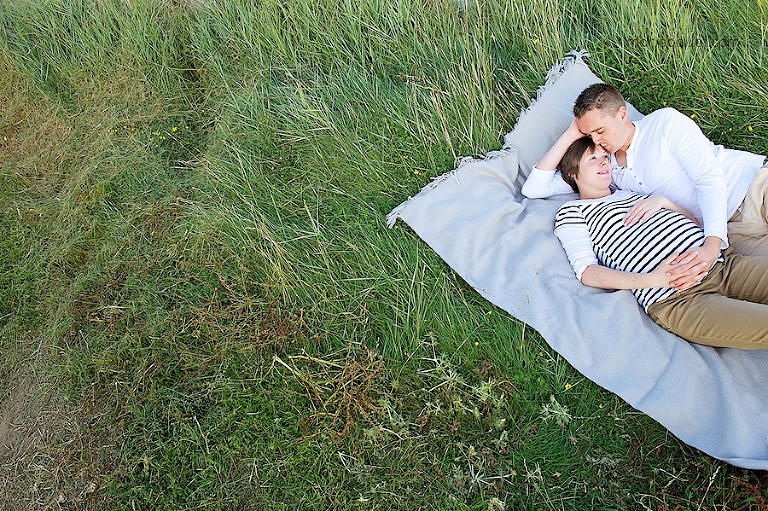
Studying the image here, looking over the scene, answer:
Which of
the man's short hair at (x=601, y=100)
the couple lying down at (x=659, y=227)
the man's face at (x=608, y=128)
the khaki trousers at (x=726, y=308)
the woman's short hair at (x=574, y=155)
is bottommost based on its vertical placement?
the khaki trousers at (x=726, y=308)

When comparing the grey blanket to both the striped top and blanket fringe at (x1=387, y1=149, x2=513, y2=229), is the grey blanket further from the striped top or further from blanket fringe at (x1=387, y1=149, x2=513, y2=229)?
the striped top

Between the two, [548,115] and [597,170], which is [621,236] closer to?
[597,170]

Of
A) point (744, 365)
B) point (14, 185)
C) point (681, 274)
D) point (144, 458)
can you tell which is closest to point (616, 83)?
point (681, 274)

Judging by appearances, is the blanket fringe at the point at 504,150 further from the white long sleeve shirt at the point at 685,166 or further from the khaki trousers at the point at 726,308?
the khaki trousers at the point at 726,308

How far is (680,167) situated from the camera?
383cm

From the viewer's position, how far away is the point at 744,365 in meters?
3.29

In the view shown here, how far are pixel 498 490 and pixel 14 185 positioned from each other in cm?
404

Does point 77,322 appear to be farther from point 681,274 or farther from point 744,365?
point 744,365

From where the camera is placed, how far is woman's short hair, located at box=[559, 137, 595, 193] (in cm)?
398

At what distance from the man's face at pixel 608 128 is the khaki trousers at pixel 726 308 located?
2.89 ft

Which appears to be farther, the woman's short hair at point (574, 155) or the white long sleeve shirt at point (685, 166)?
the woman's short hair at point (574, 155)

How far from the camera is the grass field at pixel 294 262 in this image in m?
3.17

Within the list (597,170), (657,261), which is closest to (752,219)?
(657,261)

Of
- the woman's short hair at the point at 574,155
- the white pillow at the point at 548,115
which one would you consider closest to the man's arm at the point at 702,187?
the woman's short hair at the point at 574,155
